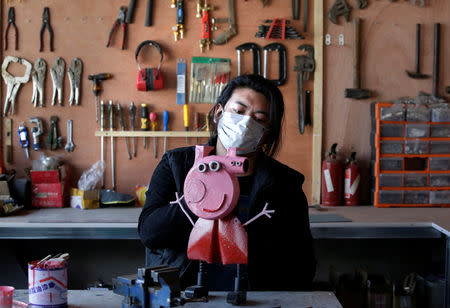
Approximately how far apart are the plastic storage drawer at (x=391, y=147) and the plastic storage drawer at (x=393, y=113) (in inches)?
5.9

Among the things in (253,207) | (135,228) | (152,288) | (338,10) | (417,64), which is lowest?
(135,228)

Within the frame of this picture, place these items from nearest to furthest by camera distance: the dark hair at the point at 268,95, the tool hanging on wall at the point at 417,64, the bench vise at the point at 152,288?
1. the bench vise at the point at 152,288
2. the dark hair at the point at 268,95
3. the tool hanging on wall at the point at 417,64

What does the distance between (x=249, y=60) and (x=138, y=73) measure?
0.76m

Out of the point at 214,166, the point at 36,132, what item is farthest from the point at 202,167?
the point at 36,132

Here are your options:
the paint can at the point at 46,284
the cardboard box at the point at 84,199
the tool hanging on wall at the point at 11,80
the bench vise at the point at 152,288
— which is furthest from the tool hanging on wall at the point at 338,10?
the paint can at the point at 46,284

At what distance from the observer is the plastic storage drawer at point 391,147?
313 centimetres

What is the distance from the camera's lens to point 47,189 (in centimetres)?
307

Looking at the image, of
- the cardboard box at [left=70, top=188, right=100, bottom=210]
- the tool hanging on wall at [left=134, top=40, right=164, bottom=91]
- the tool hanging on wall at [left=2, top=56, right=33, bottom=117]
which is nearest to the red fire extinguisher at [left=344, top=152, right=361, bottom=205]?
the tool hanging on wall at [left=134, top=40, right=164, bottom=91]

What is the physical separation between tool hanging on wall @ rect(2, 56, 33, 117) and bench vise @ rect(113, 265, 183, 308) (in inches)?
94.1

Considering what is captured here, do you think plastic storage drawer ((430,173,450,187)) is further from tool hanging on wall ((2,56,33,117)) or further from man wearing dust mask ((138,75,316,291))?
tool hanging on wall ((2,56,33,117))

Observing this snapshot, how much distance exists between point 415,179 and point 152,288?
237 centimetres

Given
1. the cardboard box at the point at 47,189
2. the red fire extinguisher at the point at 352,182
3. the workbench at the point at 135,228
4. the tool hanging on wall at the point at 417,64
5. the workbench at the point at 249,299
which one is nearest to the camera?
the workbench at the point at 249,299

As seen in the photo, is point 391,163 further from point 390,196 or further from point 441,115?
point 441,115

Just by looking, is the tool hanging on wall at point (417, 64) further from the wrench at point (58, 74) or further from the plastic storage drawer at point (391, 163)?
the wrench at point (58, 74)
